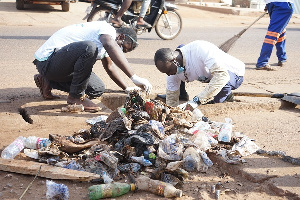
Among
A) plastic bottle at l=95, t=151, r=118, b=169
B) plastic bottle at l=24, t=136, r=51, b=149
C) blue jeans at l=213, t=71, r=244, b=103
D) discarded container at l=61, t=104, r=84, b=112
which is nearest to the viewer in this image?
plastic bottle at l=95, t=151, r=118, b=169

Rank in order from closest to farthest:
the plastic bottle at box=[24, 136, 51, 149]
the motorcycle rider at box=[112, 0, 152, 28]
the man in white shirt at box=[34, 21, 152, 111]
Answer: the plastic bottle at box=[24, 136, 51, 149] < the man in white shirt at box=[34, 21, 152, 111] < the motorcycle rider at box=[112, 0, 152, 28]

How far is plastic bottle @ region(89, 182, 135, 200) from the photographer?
2639 mm

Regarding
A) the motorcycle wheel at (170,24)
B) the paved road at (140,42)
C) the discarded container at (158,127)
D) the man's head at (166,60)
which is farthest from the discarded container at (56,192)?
the motorcycle wheel at (170,24)

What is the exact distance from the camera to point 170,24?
9.86 m

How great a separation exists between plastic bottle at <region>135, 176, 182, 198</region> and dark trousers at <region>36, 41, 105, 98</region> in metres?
1.69

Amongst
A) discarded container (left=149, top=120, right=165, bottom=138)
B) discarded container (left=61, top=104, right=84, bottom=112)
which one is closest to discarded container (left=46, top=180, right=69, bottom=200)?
discarded container (left=149, top=120, right=165, bottom=138)

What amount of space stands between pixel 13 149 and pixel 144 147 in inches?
39.0

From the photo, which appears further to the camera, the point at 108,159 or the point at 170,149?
the point at 170,149

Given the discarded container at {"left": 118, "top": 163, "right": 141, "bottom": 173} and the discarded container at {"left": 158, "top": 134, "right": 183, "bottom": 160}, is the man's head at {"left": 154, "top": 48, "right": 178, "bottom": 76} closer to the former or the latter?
the discarded container at {"left": 158, "top": 134, "right": 183, "bottom": 160}

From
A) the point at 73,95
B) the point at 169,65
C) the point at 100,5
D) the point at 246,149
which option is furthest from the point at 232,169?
the point at 100,5

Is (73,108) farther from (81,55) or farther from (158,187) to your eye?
(158,187)

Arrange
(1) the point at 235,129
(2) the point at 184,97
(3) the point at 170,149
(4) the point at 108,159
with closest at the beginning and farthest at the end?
(4) the point at 108,159 → (3) the point at 170,149 → (1) the point at 235,129 → (2) the point at 184,97

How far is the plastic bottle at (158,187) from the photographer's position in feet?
8.96

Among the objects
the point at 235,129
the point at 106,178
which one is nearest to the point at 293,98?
the point at 235,129
